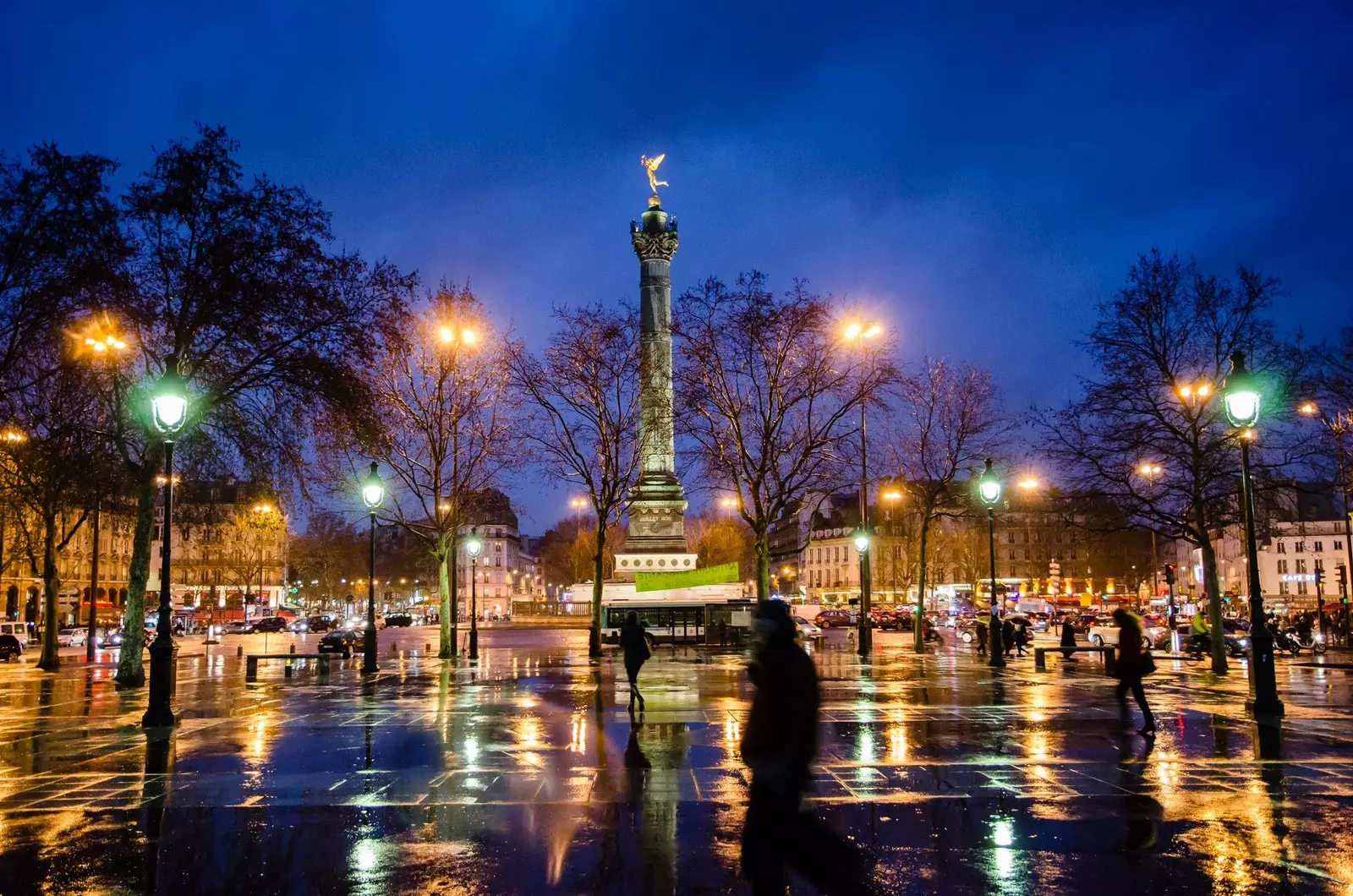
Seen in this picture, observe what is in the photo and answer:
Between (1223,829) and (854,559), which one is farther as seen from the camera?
(854,559)

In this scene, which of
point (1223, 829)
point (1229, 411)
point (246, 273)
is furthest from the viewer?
point (246, 273)

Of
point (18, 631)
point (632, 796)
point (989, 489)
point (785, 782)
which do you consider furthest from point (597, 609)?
point (18, 631)

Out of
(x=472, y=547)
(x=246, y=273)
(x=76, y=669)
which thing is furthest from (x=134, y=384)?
(x=472, y=547)

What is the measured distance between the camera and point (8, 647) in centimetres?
4653

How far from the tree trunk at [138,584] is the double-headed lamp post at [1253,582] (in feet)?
80.2

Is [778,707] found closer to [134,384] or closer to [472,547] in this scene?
[134,384]

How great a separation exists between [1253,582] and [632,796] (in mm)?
12808

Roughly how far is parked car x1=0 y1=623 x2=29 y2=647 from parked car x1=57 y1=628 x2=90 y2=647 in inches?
73.7

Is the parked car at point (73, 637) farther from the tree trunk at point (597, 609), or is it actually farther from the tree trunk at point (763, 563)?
the tree trunk at point (763, 563)

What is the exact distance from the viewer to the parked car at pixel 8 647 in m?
46.2

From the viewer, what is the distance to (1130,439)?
96.3ft

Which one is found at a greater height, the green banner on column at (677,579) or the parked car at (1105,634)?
the green banner on column at (677,579)

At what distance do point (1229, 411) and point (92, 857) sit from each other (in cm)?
1813

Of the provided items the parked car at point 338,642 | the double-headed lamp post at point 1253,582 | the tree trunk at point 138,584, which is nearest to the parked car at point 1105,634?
the double-headed lamp post at point 1253,582
